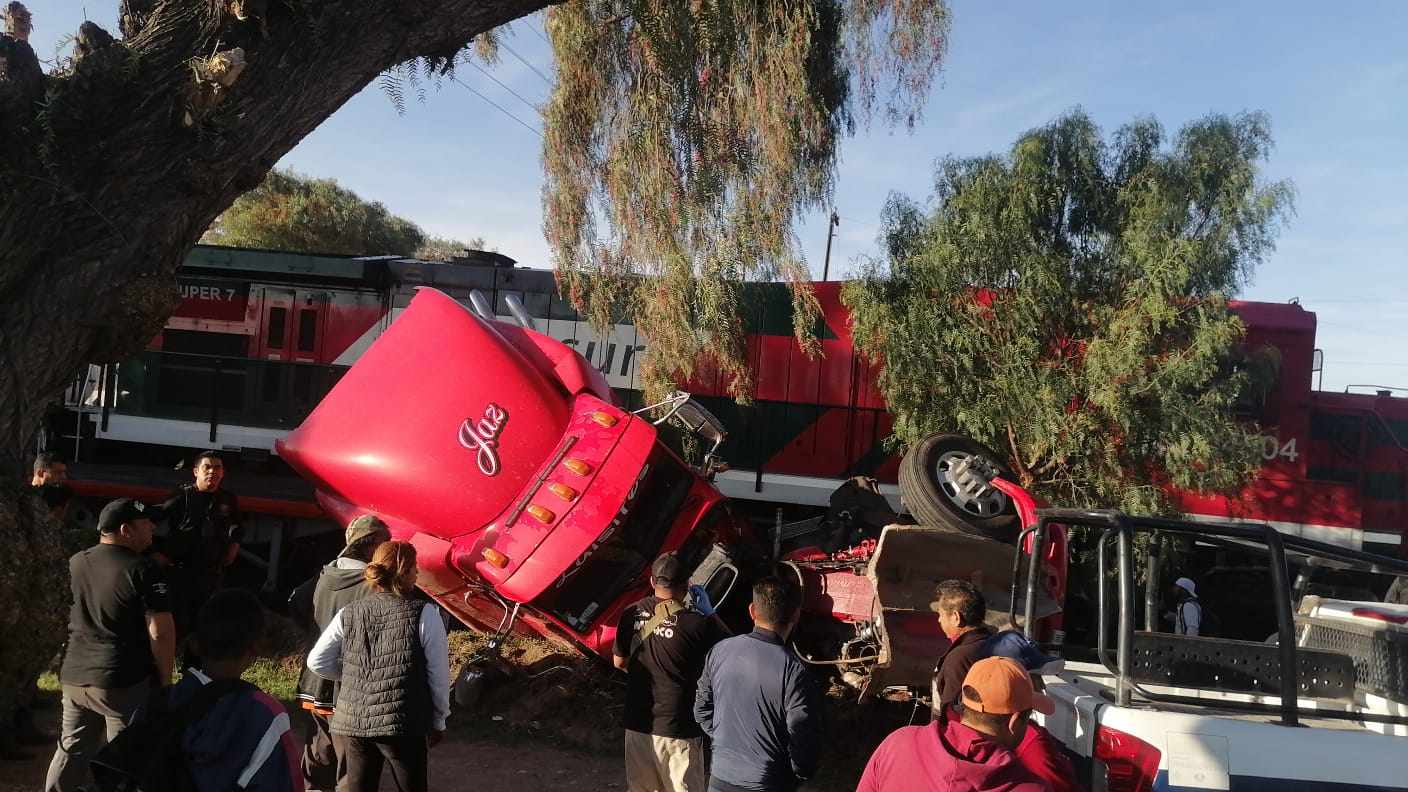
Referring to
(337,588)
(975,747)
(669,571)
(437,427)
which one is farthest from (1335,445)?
(337,588)

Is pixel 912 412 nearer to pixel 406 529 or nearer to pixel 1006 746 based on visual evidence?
pixel 406 529

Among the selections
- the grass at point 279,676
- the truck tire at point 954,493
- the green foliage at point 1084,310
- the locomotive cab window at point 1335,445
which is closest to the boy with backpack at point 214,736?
the grass at point 279,676

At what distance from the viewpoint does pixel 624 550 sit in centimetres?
628

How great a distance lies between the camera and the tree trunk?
173 inches

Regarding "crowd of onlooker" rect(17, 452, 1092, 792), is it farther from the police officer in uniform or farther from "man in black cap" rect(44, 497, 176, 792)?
the police officer in uniform

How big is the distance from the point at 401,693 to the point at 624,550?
2707 mm

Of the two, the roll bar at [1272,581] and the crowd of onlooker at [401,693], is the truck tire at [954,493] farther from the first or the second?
the roll bar at [1272,581]

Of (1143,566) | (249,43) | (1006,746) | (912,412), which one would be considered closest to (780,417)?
(912,412)

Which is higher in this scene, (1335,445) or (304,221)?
(304,221)

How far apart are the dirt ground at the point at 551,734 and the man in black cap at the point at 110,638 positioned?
1.42 meters

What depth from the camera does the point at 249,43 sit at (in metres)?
4.83

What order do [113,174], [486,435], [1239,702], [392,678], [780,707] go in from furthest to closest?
[486,435], [113,174], [392,678], [1239,702], [780,707]

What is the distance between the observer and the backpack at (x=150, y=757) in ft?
8.00

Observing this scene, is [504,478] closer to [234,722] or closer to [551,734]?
[551,734]
